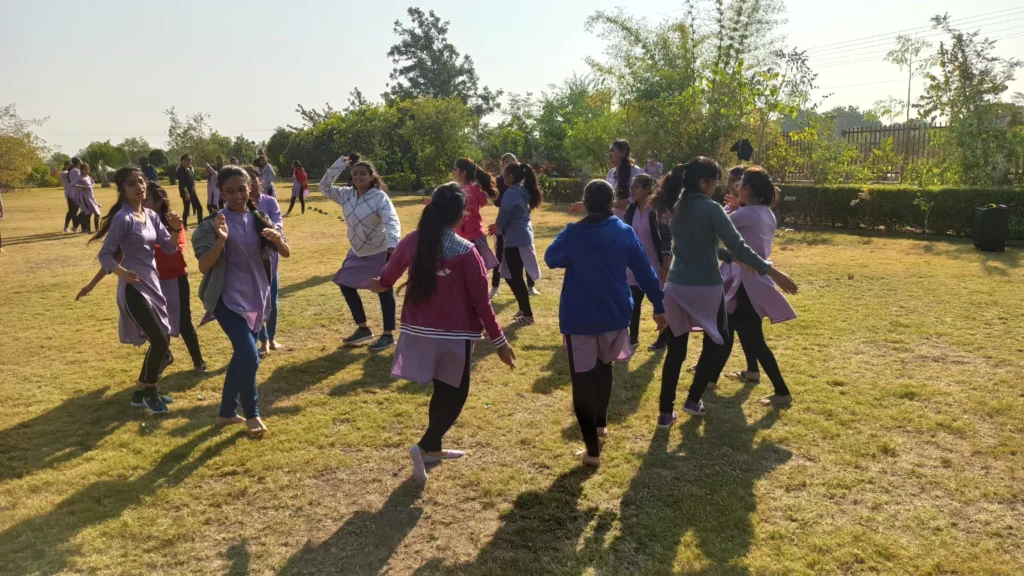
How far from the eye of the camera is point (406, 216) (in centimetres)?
2075

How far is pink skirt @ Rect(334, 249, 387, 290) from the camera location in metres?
6.48

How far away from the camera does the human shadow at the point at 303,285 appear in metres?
9.57

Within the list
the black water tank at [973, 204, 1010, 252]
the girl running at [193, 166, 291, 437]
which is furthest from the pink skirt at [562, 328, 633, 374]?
the black water tank at [973, 204, 1010, 252]

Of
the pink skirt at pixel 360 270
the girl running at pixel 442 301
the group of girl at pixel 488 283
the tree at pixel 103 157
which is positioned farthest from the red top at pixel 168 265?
the tree at pixel 103 157

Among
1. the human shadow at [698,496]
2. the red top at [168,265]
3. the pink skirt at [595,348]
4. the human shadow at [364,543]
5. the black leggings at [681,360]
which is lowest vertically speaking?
the human shadow at [364,543]

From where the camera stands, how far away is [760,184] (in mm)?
4711

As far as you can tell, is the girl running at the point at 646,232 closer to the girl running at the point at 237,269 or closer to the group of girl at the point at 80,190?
the girl running at the point at 237,269

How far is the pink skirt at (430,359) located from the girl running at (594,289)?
2.14 ft

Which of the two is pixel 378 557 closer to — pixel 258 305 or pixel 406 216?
pixel 258 305

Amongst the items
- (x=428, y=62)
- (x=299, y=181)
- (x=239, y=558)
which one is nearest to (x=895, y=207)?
(x=239, y=558)

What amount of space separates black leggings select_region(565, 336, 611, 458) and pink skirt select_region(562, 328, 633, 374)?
0.12 ft

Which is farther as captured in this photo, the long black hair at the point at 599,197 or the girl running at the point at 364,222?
the girl running at the point at 364,222

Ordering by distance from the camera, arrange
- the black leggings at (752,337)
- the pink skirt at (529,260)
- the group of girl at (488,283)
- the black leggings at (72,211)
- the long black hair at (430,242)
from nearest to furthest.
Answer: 1. the long black hair at (430,242)
2. the group of girl at (488,283)
3. the black leggings at (752,337)
4. the pink skirt at (529,260)
5. the black leggings at (72,211)

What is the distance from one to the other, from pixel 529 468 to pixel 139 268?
326 centimetres
